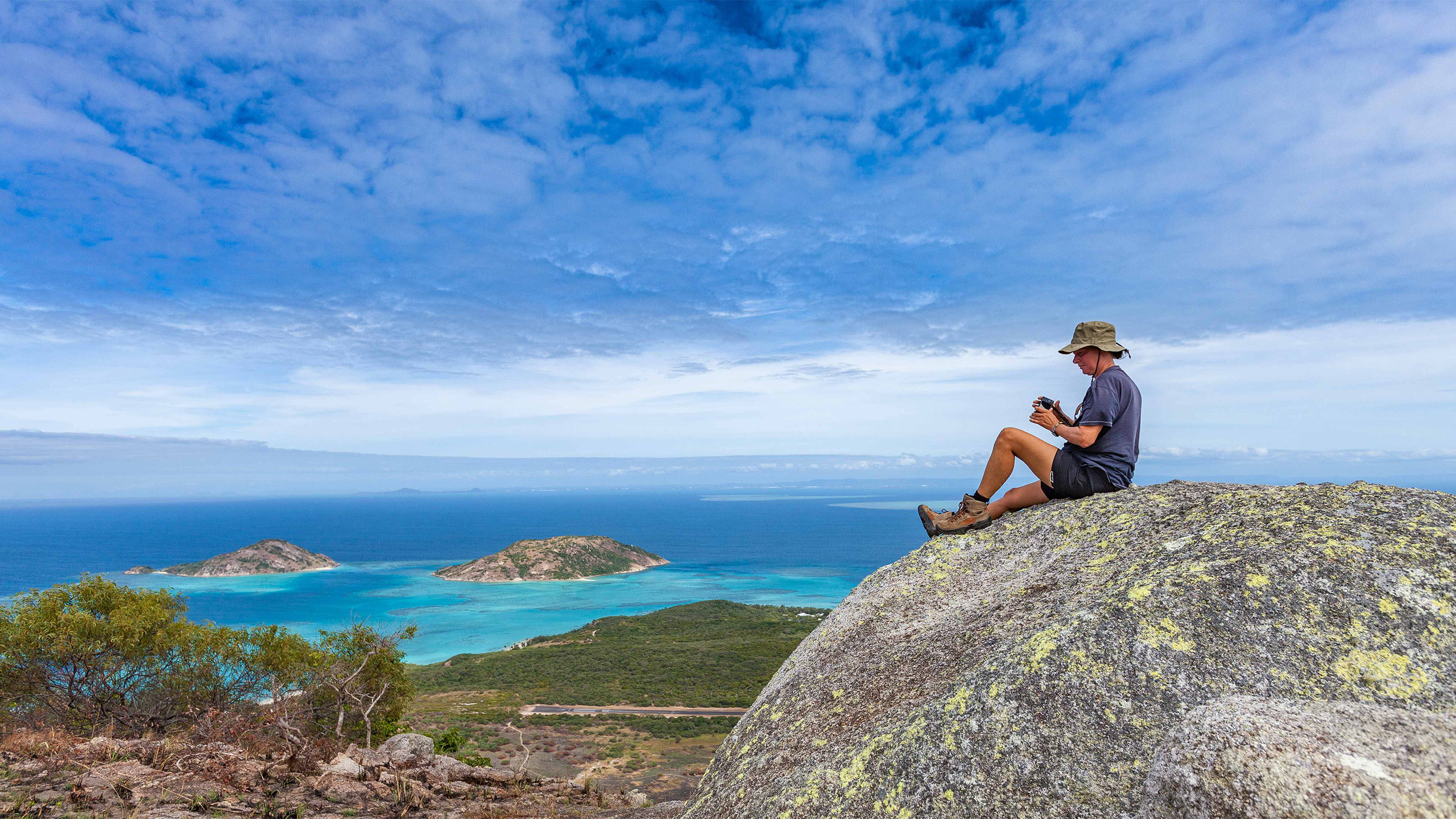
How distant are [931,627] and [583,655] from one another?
73.8m

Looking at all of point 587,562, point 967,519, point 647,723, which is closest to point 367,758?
point 967,519

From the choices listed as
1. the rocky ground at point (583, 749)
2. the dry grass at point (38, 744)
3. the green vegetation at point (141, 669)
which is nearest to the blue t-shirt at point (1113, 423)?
the dry grass at point (38, 744)

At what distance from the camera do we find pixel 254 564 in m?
179

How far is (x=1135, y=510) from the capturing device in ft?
23.5

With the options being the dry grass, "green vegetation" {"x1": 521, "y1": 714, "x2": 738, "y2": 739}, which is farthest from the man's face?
"green vegetation" {"x1": 521, "y1": 714, "x2": 738, "y2": 739}

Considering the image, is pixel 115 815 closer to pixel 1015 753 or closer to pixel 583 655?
pixel 1015 753

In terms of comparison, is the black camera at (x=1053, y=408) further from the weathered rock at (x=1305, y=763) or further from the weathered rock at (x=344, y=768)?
the weathered rock at (x=344, y=768)

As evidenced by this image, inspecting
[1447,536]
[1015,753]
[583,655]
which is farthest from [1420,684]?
[583,655]

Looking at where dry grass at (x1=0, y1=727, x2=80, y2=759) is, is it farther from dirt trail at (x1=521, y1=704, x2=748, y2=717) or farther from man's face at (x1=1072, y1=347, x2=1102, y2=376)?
dirt trail at (x1=521, y1=704, x2=748, y2=717)

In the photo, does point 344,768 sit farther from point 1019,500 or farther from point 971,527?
point 1019,500

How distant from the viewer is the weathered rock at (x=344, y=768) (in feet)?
35.3

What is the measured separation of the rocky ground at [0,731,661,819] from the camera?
856 centimetres

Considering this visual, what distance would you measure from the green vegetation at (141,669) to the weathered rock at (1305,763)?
21.4 meters

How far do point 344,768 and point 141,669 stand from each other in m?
21.1
